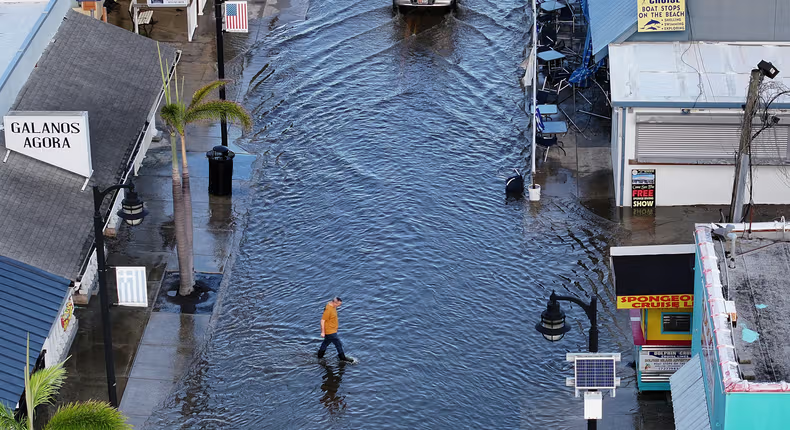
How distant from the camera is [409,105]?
140 ft

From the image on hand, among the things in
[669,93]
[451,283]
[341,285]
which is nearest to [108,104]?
[341,285]

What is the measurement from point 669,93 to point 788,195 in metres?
4.22

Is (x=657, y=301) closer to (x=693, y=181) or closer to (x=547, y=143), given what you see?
(x=693, y=181)

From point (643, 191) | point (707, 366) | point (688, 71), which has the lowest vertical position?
point (707, 366)

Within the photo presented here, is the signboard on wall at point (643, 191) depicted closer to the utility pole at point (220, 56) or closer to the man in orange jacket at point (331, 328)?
the man in orange jacket at point (331, 328)

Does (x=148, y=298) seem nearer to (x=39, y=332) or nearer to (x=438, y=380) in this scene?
(x=39, y=332)

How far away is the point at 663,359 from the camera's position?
26.9 m

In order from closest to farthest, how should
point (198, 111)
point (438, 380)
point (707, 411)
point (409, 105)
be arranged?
point (707, 411) < point (438, 380) < point (198, 111) < point (409, 105)

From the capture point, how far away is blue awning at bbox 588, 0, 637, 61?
36688mm

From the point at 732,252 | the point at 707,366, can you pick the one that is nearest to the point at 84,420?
the point at 707,366

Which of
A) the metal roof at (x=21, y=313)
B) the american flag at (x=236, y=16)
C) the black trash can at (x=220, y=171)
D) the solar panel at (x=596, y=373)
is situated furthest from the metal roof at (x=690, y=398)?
the american flag at (x=236, y=16)

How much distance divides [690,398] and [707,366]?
98cm

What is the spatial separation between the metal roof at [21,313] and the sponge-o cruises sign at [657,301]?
11265 mm

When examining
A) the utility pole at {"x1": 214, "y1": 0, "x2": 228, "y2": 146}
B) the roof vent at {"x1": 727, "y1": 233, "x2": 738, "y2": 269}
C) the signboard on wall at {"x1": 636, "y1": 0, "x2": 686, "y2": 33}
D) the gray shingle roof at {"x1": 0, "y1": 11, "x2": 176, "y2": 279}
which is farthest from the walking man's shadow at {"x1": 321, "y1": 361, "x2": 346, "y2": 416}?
the signboard on wall at {"x1": 636, "y1": 0, "x2": 686, "y2": 33}
